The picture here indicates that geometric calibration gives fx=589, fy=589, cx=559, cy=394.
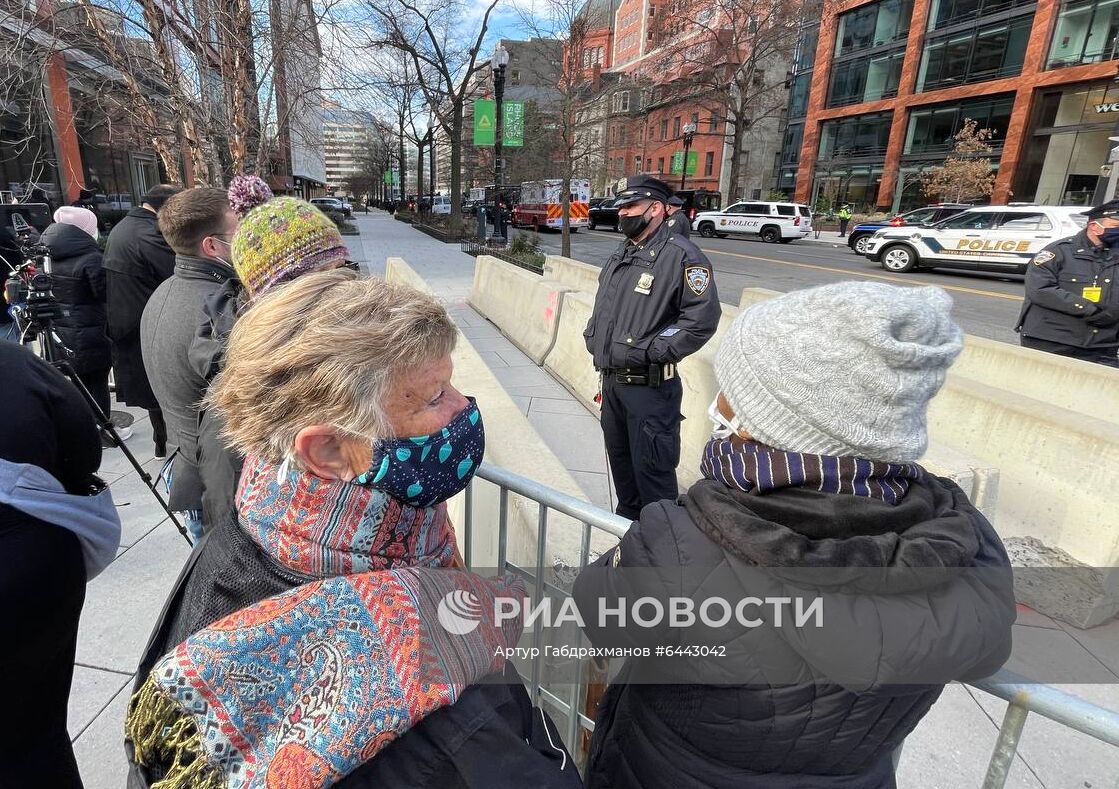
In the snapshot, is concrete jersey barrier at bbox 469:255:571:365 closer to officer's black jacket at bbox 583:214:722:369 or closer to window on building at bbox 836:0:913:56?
officer's black jacket at bbox 583:214:722:369

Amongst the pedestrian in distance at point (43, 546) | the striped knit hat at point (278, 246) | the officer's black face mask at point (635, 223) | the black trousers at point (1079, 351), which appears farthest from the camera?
the black trousers at point (1079, 351)

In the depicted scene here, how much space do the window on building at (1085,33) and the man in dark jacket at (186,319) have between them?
39.0 m

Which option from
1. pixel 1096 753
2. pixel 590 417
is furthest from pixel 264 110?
pixel 1096 753

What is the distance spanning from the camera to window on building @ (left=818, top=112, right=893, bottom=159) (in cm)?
3844

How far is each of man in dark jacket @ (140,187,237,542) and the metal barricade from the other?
3.16ft

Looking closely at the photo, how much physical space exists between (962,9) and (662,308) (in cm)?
4296

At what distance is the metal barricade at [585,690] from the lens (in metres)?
1.11

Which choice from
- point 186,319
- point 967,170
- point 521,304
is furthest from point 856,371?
point 967,170

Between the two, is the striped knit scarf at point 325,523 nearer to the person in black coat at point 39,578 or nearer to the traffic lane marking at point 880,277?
the person in black coat at point 39,578

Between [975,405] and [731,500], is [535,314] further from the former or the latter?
[731,500]

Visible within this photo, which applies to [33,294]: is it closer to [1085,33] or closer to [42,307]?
[42,307]

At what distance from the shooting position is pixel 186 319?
226 cm

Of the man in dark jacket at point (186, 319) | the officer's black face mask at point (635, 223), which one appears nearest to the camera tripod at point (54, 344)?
the man in dark jacket at point (186, 319)

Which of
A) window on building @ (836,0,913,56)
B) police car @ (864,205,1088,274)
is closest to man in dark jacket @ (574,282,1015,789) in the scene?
police car @ (864,205,1088,274)
